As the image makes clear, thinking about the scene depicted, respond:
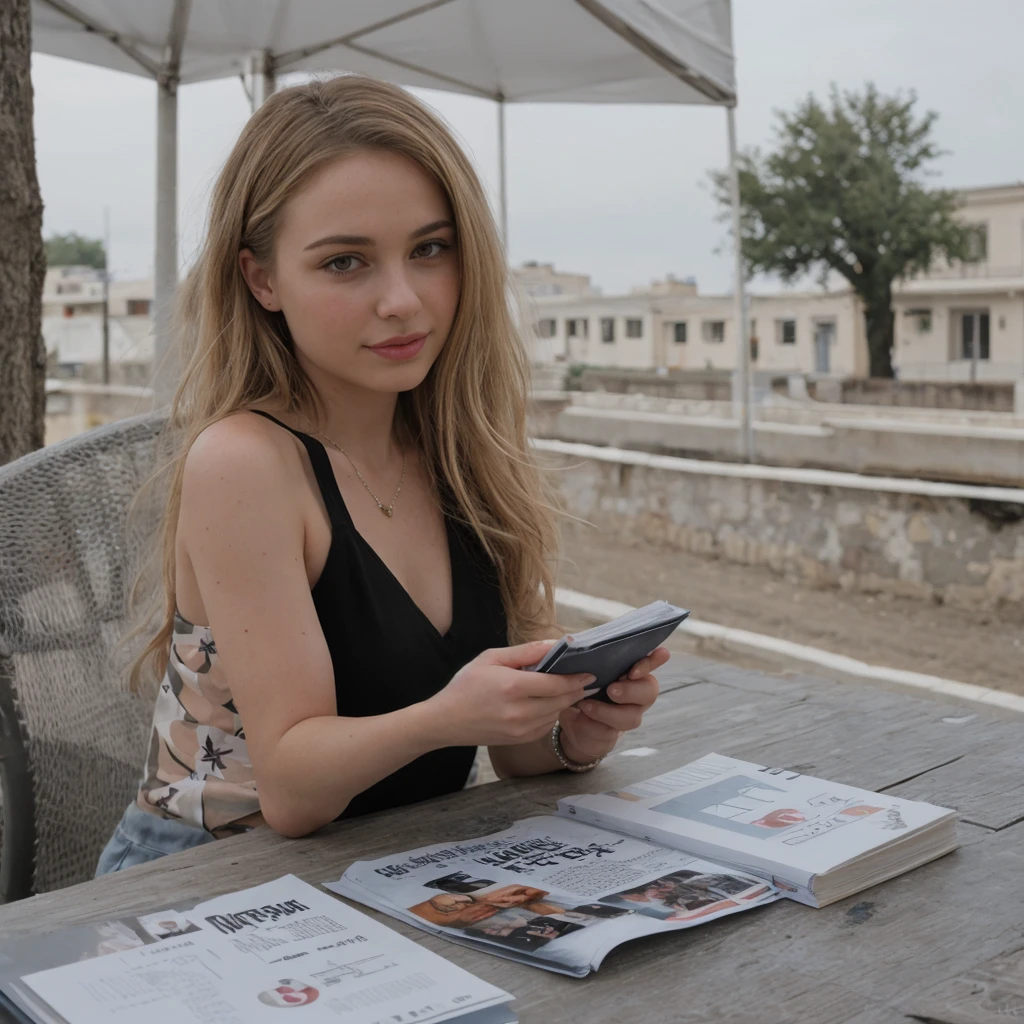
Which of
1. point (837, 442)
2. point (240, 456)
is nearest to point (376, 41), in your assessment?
point (240, 456)

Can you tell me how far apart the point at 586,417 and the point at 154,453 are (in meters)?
15.4

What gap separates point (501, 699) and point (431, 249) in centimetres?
60

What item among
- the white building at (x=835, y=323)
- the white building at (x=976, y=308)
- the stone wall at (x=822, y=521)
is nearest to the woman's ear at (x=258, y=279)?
the stone wall at (x=822, y=521)

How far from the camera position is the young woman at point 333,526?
1.36 m

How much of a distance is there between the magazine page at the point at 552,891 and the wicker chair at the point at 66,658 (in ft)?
2.13

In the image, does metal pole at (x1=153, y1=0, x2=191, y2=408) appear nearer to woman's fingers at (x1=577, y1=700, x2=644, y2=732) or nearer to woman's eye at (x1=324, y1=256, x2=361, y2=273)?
woman's eye at (x1=324, y1=256, x2=361, y2=273)

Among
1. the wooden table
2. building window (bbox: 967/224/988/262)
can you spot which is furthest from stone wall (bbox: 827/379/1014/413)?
the wooden table

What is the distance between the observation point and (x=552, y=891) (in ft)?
3.78

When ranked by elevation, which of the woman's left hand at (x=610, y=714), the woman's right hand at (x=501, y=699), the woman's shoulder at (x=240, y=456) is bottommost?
the woman's left hand at (x=610, y=714)

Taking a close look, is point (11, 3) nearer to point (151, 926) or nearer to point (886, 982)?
point (151, 926)

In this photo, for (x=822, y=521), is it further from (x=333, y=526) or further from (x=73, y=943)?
(x=73, y=943)

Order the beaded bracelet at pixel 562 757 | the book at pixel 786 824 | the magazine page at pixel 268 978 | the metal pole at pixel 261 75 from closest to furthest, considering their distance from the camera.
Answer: the magazine page at pixel 268 978, the book at pixel 786 824, the beaded bracelet at pixel 562 757, the metal pole at pixel 261 75

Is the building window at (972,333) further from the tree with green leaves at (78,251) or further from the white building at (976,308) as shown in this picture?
the tree with green leaves at (78,251)

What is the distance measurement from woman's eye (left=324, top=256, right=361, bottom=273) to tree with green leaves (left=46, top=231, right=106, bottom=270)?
3759cm
